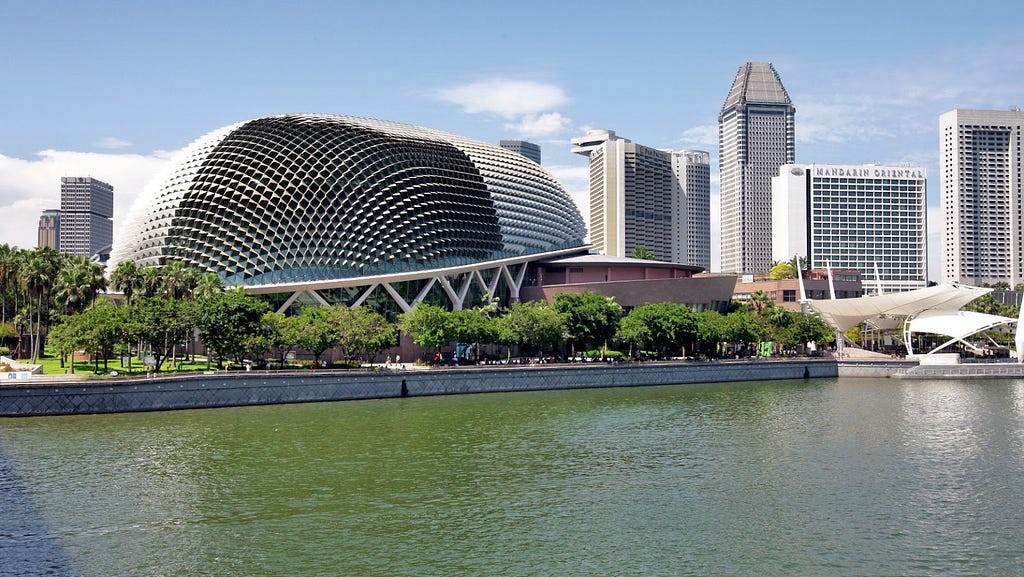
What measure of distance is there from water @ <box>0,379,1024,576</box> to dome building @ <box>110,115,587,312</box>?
31827 millimetres

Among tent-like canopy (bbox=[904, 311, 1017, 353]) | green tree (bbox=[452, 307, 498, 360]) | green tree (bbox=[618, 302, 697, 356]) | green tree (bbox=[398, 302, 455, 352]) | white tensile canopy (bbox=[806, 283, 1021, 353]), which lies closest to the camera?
green tree (bbox=[398, 302, 455, 352])

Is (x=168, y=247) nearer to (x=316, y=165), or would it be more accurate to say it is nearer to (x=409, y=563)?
(x=316, y=165)

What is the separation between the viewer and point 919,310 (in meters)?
98.9

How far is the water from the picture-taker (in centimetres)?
2355

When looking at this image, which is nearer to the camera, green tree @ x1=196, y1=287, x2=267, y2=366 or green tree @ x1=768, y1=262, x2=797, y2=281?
green tree @ x1=196, y1=287, x2=267, y2=366

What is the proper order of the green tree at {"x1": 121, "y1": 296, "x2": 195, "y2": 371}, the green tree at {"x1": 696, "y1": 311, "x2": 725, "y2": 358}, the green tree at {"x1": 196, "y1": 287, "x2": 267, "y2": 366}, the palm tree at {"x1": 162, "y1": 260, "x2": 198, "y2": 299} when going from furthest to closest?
the green tree at {"x1": 696, "y1": 311, "x2": 725, "y2": 358} < the palm tree at {"x1": 162, "y1": 260, "x2": 198, "y2": 299} < the green tree at {"x1": 196, "y1": 287, "x2": 267, "y2": 366} < the green tree at {"x1": 121, "y1": 296, "x2": 195, "y2": 371}

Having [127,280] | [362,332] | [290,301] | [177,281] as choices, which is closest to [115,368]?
[177,281]

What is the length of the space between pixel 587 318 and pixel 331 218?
25.6 m

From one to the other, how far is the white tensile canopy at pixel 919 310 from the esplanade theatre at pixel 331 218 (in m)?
14.0

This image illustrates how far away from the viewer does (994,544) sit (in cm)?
2480

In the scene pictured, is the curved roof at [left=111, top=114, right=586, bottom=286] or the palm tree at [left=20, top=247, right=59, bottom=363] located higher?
the curved roof at [left=111, top=114, right=586, bottom=286]

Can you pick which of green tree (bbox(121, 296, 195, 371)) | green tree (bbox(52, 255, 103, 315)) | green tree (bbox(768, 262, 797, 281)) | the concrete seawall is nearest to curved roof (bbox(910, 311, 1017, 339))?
the concrete seawall

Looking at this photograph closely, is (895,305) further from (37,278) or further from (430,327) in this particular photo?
(37,278)

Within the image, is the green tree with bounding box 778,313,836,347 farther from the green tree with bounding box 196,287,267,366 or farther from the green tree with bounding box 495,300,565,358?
the green tree with bounding box 196,287,267,366
